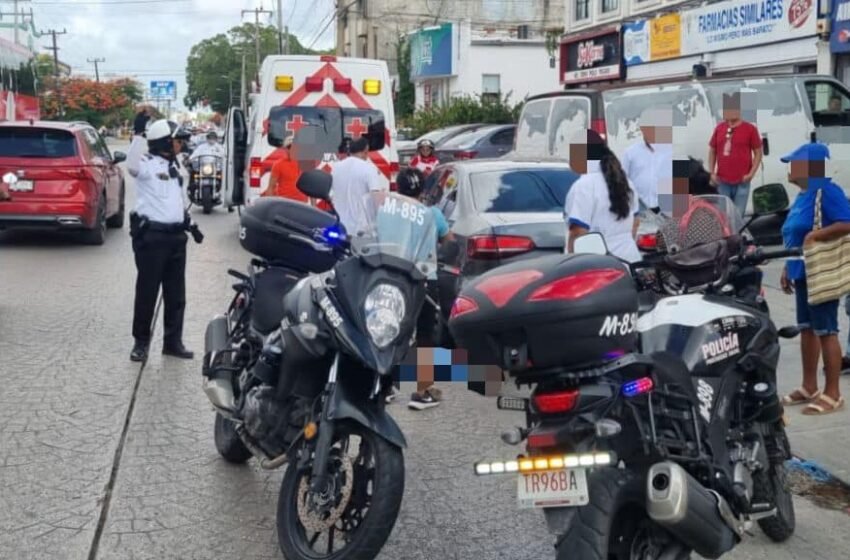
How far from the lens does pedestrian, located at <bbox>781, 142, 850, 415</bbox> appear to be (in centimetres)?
673

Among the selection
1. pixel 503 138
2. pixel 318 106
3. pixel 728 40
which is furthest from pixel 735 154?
pixel 728 40

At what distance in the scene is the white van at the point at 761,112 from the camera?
43.6 feet

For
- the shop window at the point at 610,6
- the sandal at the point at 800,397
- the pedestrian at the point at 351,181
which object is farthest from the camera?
the shop window at the point at 610,6

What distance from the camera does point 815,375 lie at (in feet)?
23.6

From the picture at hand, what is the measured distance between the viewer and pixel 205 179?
2081cm

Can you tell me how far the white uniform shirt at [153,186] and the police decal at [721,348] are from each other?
516 centimetres

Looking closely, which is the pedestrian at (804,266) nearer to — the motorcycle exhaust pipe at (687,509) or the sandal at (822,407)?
the sandal at (822,407)

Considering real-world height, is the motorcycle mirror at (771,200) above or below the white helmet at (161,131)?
below

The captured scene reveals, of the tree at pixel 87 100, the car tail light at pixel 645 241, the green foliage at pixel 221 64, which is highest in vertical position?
the green foliage at pixel 221 64

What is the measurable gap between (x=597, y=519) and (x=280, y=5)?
6171cm

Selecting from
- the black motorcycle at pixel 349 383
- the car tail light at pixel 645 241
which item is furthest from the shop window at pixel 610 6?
the black motorcycle at pixel 349 383

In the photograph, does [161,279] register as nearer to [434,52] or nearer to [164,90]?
[434,52]

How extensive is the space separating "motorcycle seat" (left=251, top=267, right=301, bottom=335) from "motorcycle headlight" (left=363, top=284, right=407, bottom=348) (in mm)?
1305

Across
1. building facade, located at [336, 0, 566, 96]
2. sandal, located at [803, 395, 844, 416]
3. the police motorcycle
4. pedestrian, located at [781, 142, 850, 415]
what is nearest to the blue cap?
pedestrian, located at [781, 142, 850, 415]
